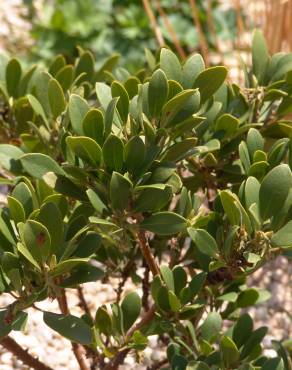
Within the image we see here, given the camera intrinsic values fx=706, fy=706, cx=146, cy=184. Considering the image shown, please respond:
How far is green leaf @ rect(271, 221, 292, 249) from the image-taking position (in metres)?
1.15

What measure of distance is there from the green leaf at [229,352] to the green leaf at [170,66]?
0.48 meters

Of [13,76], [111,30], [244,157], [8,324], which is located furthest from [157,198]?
[111,30]

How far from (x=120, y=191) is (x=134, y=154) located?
64 mm

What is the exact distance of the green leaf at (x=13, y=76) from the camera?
159 cm

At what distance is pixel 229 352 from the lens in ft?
4.25

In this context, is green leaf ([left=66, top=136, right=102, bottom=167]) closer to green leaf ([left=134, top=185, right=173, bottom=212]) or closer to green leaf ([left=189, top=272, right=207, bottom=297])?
green leaf ([left=134, top=185, right=173, bottom=212])

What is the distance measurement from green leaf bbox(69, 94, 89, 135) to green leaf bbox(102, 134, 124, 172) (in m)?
0.09

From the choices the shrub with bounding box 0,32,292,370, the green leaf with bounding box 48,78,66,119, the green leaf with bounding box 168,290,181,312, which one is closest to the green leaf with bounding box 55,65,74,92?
the shrub with bounding box 0,32,292,370

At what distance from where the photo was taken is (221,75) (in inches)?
48.5

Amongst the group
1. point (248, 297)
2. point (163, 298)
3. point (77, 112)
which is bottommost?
point (248, 297)

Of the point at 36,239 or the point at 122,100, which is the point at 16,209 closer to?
the point at 36,239

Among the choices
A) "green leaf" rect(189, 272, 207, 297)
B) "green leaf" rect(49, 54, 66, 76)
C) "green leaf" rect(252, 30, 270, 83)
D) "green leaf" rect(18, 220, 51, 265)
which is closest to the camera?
"green leaf" rect(18, 220, 51, 265)

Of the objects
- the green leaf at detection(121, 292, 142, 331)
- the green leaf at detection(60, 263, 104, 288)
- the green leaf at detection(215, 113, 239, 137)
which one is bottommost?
the green leaf at detection(121, 292, 142, 331)

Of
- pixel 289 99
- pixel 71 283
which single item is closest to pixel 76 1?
pixel 289 99
